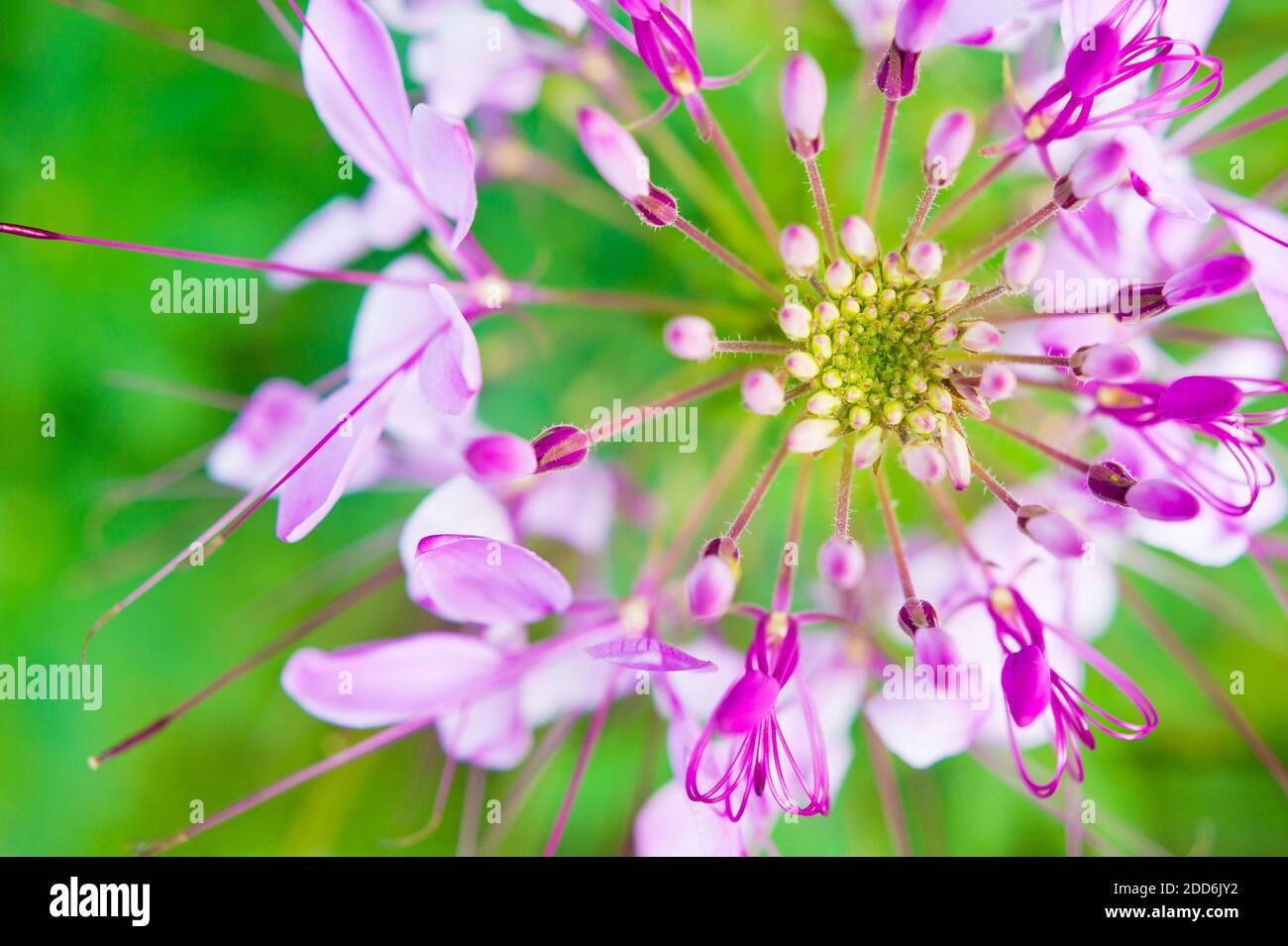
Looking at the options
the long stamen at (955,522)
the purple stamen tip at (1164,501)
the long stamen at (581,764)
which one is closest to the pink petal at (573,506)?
the long stamen at (581,764)

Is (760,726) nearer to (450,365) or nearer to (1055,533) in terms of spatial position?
(1055,533)

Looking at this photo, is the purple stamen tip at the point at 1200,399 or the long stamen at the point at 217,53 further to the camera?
the long stamen at the point at 217,53

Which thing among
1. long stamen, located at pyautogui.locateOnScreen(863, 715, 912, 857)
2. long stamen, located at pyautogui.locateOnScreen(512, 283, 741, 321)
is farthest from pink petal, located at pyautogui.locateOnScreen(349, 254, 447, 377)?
long stamen, located at pyautogui.locateOnScreen(863, 715, 912, 857)

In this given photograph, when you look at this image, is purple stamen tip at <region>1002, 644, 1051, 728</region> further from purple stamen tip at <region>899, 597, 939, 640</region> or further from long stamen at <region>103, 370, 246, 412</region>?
long stamen at <region>103, 370, 246, 412</region>

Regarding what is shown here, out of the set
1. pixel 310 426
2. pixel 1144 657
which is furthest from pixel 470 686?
pixel 1144 657

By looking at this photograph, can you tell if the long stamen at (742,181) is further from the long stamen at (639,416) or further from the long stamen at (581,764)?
the long stamen at (581,764)

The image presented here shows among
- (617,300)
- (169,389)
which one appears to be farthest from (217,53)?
(617,300)

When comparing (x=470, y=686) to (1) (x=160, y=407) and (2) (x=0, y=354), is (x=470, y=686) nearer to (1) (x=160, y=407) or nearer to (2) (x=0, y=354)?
(1) (x=160, y=407)
